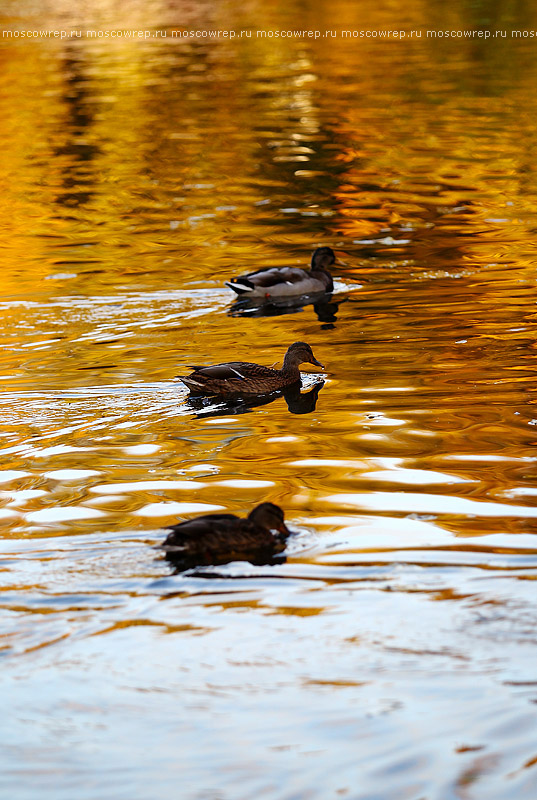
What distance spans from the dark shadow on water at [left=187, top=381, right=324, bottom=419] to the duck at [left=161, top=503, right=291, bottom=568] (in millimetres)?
3378

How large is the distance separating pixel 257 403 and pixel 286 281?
4.76 m

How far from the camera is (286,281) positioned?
52.9 feet

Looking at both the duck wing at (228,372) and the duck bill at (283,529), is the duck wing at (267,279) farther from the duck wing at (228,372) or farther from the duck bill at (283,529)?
the duck bill at (283,529)

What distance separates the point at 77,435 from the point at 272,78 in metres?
31.7

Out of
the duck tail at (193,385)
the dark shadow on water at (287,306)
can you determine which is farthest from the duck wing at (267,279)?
the duck tail at (193,385)

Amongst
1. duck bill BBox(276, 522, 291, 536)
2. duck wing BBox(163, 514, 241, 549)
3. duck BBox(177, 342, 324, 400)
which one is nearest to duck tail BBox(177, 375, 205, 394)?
duck BBox(177, 342, 324, 400)

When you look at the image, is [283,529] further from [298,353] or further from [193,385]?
[298,353]

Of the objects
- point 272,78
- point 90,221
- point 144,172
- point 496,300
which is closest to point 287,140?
point 144,172

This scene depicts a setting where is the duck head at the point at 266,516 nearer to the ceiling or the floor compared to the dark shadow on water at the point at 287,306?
nearer to the ceiling

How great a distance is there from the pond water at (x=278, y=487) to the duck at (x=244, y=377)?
25cm

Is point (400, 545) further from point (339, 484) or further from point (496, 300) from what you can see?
point (496, 300)

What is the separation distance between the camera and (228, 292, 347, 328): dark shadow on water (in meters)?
15.3

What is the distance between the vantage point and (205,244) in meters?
19.1

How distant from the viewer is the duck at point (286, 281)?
15703mm
